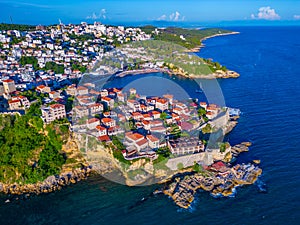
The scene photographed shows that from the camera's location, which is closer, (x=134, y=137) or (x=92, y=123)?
(x=134, y=137)

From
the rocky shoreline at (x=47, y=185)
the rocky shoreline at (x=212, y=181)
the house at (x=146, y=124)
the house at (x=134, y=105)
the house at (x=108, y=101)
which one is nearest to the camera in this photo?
Result: the rocky shoreline at (x=212, y=181)

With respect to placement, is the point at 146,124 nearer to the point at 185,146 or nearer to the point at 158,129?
the point at 158,129

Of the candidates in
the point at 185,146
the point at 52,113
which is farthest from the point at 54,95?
the point at 185,146

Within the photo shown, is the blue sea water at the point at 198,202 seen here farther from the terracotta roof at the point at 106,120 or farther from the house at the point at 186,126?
the terracotta roof at the point at 106,120

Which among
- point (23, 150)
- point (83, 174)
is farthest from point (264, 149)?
point (23, 150)

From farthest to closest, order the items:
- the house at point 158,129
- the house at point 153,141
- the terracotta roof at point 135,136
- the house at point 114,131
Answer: the house at point 158,129 < the house at point 114,131 < the terracotta roof at point 135,136 < the house at point 153,141

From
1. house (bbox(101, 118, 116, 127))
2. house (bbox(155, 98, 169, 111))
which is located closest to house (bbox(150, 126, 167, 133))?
house (bbox(101, 118, 116, 127))

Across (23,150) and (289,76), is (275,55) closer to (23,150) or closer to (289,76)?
(289,76)

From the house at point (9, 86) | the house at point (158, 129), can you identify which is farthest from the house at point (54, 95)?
the house at point (158, 129)

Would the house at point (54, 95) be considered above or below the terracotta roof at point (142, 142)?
above
